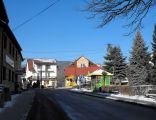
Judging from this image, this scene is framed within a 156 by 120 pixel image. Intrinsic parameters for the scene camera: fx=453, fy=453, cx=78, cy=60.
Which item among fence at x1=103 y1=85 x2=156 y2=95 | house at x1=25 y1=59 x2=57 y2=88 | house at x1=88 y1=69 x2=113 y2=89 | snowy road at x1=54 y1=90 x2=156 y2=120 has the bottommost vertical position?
snowy road at x1=54 y1=90 x2=156 y2=120

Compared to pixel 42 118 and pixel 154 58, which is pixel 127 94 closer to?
pixel 154 58

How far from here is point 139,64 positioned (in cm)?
7262

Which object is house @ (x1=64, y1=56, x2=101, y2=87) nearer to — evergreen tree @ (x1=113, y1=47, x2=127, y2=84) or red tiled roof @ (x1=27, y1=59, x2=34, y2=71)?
red tiled roof @ (x1=27, y1=59, x2=34, y2=71)

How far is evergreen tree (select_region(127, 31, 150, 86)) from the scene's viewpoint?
225ft

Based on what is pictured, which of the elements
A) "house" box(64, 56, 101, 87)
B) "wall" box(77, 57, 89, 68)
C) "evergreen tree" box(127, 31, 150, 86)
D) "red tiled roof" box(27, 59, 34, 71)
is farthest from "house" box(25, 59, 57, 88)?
"evergreen tree" box(127, 31, 150, 86)

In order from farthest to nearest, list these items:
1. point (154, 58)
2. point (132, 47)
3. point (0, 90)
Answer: point (132, 47)
point (154, 58)
point (0, 90)

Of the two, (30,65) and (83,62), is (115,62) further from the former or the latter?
(30,65)

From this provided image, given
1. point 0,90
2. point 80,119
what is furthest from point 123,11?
point 0,90

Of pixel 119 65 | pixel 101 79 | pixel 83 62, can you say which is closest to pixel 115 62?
pixel 119 65

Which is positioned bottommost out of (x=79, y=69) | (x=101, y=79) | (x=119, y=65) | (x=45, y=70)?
(x=101, y=79)

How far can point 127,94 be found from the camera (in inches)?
1738

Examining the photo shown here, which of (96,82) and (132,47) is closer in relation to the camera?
(96,82)

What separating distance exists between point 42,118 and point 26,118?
0.69 metres

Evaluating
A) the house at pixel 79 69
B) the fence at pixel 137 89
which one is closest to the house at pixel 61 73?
the house at pixel 79 69
